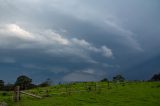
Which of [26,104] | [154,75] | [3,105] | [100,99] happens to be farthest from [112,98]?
[154,75]

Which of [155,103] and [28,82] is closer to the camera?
[155,103]

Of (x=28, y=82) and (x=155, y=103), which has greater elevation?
(x=28, y=82)

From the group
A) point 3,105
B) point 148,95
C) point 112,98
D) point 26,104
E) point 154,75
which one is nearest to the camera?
point 3,105

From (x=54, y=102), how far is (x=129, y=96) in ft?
46.0

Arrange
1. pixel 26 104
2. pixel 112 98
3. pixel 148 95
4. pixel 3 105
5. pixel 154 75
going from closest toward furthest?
pixel 3 105 → pixel 26 104 → pixel 112 98 → pixel 148 95 → pixel 154 75

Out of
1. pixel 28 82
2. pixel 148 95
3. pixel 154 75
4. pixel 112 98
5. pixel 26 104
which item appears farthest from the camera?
pixel 154 75

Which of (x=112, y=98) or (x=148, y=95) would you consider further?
(x=148, y=95)

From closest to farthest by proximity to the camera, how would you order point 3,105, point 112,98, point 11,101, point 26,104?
point 3,105
point 26,104
point 11,101
point 112,98

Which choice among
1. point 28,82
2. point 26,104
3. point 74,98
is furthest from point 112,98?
point 28,82

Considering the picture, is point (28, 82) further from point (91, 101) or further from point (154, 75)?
point (91, 101)

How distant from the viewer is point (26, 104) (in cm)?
4481

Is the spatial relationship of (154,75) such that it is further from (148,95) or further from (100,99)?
(100,99)

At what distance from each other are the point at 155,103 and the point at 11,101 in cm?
1946

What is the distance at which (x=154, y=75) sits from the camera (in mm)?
127688
